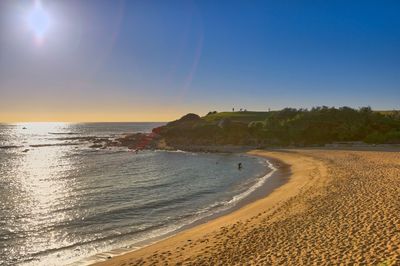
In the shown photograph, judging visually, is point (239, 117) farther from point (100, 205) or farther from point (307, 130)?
point (100, 205)

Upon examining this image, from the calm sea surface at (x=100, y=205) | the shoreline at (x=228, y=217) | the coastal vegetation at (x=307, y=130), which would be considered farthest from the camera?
the coastal vegetation at (x=307, y=130)

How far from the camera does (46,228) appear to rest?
20344 mm

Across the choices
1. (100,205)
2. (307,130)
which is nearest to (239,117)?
(307,130)

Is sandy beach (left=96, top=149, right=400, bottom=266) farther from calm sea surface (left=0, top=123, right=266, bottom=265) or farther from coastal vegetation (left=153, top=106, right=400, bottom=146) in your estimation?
coastal vegetation (left=153, top=106, right=400, bottom=146)

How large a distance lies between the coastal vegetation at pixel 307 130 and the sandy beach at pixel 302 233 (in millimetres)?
47379

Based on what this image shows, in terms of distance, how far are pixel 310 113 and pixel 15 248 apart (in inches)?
2931

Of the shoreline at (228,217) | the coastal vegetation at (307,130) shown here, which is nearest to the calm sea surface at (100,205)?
the shoreline at (228,217)

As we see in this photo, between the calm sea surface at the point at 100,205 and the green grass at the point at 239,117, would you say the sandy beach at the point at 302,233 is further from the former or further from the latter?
the green grass at the point at 239,117

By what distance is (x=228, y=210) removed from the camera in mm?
23844

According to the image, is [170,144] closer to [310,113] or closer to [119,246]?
[310,113]

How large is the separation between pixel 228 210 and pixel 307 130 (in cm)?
5633

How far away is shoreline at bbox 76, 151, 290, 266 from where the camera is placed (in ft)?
51.6

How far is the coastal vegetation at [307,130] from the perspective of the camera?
2817 inches

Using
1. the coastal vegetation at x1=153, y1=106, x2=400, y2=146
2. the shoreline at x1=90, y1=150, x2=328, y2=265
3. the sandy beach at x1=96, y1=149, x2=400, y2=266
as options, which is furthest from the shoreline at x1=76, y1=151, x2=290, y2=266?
the coastal vegetation at x1=153, y1=106, x2=400, y2=146
